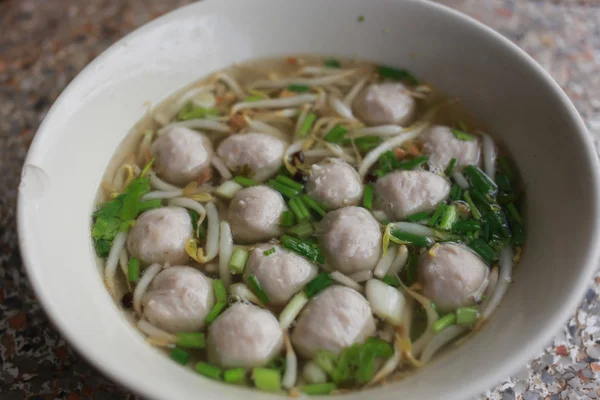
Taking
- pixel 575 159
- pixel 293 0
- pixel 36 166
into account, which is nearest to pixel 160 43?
pixel 293 0

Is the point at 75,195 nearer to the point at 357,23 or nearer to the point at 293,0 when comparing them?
the point at 293,0

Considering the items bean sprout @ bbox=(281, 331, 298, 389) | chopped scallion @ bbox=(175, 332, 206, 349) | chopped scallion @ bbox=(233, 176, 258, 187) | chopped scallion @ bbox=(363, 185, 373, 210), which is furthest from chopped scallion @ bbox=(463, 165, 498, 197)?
chopped scallion @ bbox=(175, 332, 206, 349)

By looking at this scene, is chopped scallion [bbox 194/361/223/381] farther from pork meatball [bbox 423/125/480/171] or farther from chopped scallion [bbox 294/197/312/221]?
pork meatball [bbox 423/125/480/171]

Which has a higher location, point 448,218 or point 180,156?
point 448,218

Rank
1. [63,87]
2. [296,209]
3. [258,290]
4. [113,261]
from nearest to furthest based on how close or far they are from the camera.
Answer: [258,290] → [113,261] → [296,209] → [63,87]

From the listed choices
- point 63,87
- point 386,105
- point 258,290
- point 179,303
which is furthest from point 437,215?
point 63,87

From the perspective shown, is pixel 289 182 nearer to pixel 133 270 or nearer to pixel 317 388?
pixel 133 270
